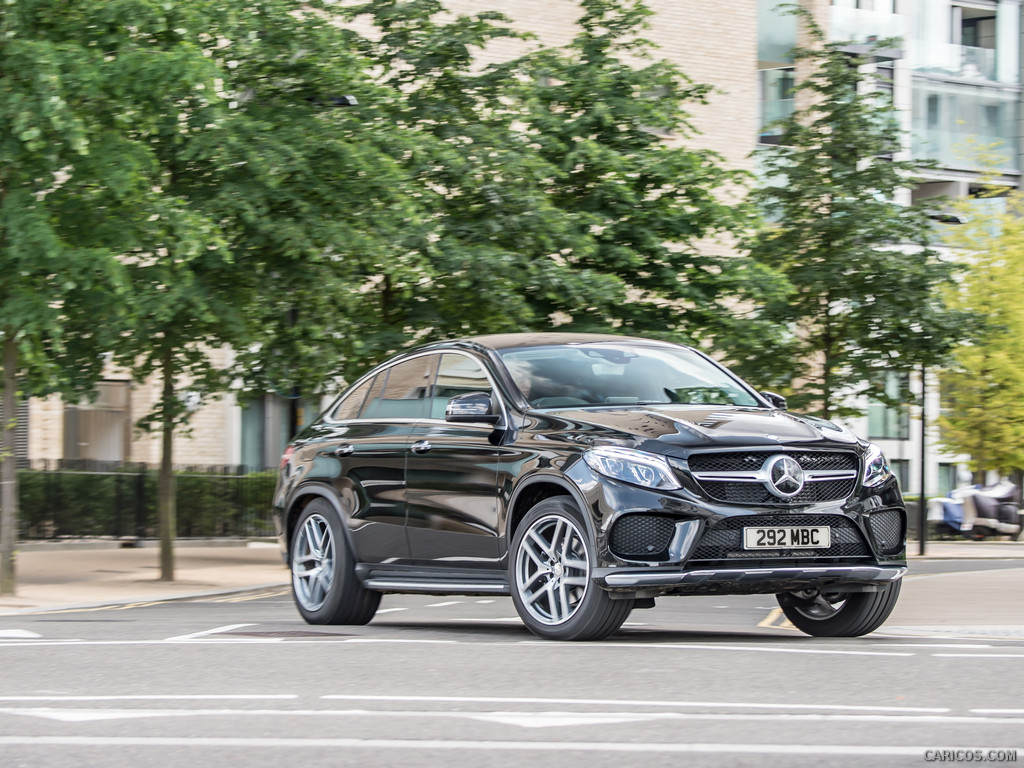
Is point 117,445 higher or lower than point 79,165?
lower

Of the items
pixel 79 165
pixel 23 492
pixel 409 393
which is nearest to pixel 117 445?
pixel 23 492

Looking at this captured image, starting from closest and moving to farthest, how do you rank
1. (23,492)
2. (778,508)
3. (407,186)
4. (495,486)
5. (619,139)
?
(778,508)
(495,486)
(407,186)
(619,139)
(23,492)

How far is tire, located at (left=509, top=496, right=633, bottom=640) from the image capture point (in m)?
9.52

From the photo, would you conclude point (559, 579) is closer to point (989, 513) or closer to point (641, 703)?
point (641, 703)

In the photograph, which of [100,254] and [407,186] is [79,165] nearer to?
[100,254]

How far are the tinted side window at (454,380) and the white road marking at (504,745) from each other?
188 inches

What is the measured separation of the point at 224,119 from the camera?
1933 cm

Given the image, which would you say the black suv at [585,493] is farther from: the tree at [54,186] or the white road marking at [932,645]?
the tree at [54,186]

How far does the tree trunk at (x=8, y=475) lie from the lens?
1745 cm

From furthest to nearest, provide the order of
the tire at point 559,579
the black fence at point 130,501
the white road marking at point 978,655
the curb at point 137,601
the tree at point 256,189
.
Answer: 1. the black fence at point 130,501
2. the tree at point 256,189
3. the curb at point 137,601
4. the tire at point 559,579
5. the white road marking at point 978,655

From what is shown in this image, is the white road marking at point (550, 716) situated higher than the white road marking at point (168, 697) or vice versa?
the white road marking at point (550, 716)

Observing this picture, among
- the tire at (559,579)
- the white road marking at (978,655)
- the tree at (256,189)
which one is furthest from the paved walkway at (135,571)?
the white road marking at (978,655)

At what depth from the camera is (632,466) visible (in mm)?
9344

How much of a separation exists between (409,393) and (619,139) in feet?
52.1
